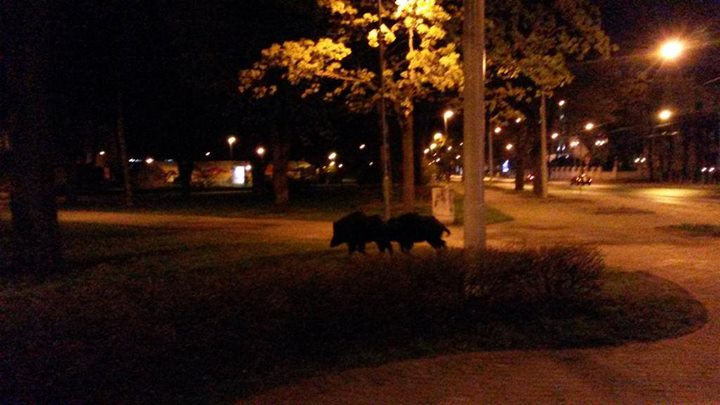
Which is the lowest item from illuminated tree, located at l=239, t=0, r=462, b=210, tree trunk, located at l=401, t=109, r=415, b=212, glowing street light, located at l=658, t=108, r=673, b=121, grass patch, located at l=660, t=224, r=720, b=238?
grass patch, located at l=660, t=224, r=720, b=238

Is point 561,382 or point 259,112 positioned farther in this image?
point 259,112

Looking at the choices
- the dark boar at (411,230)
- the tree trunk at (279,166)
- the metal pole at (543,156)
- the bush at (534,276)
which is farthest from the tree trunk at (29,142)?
the metal pole at (543,156)

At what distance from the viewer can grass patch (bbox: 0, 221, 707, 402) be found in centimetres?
633

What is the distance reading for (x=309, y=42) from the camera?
1759 cm

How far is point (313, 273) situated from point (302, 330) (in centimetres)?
77

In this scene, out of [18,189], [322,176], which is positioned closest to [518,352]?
[18,189]

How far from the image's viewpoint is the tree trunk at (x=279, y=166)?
41844mm

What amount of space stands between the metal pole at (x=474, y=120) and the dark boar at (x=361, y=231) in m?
3.76

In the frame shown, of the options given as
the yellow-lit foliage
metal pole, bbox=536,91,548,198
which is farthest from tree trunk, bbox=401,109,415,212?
metal pole, bbox=536,91,548,198

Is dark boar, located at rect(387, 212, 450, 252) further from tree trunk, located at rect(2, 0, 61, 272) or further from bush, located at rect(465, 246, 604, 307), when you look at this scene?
tree trunk, located at rect(2, 0, 61, 272)

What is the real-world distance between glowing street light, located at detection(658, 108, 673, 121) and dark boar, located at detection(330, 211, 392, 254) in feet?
206

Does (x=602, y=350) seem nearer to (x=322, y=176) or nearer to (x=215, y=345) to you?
(x=215, y=345)

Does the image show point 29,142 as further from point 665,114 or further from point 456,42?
point 665,114

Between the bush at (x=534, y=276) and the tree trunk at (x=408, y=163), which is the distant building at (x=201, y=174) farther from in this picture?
the bush at (x=534, y=276)
